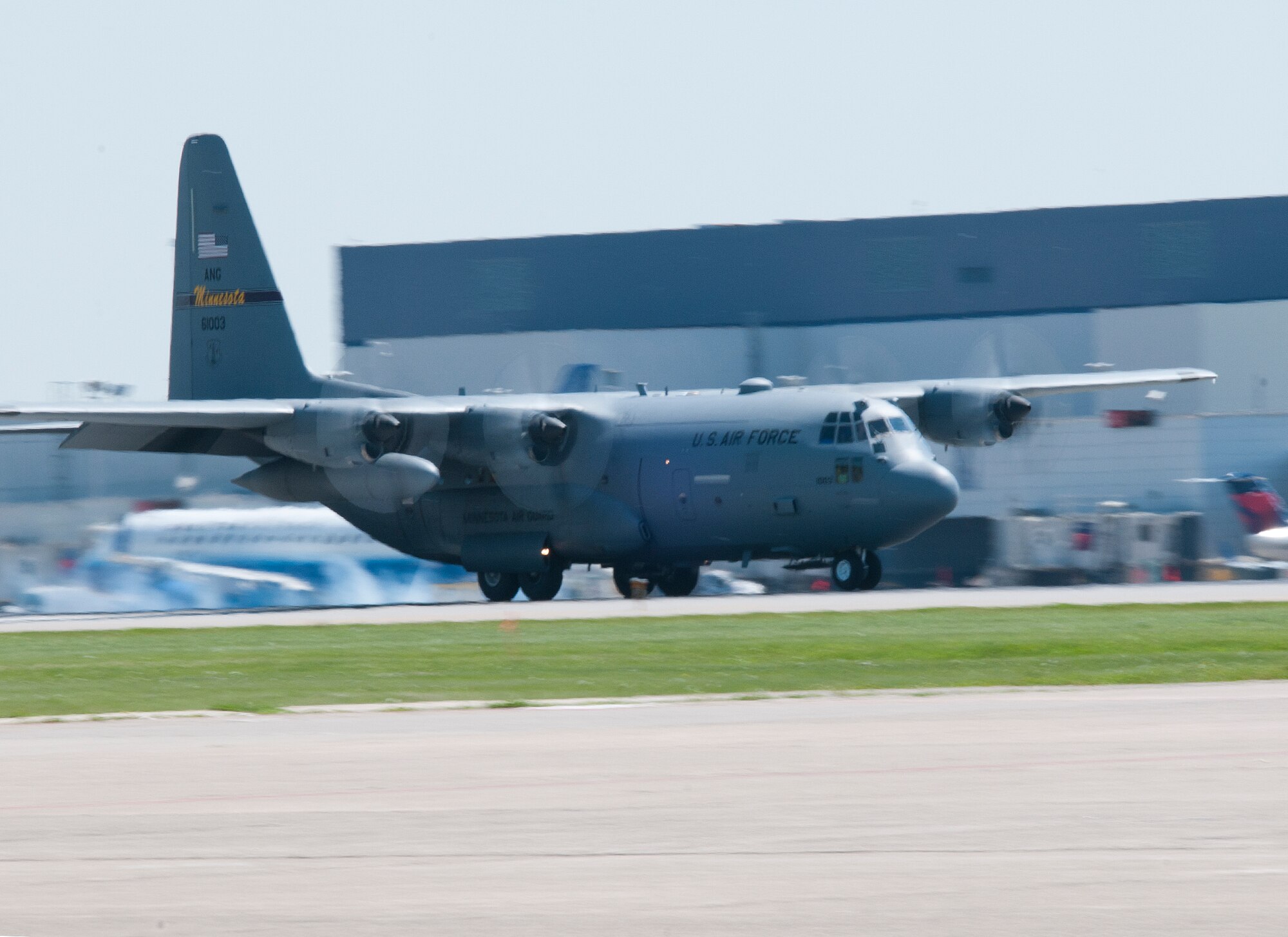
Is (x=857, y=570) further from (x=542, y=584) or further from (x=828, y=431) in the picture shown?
(x=542, y=584)

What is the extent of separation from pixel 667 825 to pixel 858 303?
201ft

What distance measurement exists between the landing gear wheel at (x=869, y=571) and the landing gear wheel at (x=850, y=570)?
0.06m

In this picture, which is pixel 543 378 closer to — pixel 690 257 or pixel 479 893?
pixel 690 257

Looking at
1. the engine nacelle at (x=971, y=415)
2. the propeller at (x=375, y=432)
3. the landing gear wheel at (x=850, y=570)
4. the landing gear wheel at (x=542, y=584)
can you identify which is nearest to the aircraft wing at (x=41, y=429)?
the propeller at (x=375, y=432)

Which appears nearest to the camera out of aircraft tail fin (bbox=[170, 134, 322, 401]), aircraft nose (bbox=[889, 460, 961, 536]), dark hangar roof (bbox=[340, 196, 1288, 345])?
aircraft nose (bbox=[889, 460, 961, 536])

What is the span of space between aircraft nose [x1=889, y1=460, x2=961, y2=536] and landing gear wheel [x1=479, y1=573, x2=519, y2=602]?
9101 mm

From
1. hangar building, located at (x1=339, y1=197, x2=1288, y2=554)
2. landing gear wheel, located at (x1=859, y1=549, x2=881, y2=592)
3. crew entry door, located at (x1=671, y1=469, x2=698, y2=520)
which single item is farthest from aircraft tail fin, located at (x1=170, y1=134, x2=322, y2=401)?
hangar building, located at (x1=339, y1=197, x2=1288, y2=554)

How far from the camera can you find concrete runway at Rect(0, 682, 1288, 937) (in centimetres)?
781

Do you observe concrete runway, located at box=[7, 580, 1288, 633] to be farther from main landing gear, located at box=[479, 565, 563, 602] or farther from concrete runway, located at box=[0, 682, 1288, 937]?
concrete runway, located at box=[0, 682, 1288, 937]

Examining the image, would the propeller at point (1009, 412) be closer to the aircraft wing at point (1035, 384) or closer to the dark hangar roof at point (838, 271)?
the aircraft wing at point (1035, 384)

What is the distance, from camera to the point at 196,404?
3722 centimetres

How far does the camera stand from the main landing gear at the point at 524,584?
39938mm

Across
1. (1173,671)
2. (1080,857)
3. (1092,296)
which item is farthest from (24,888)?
(1092,296)

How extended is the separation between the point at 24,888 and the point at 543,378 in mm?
65749
